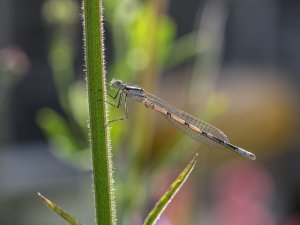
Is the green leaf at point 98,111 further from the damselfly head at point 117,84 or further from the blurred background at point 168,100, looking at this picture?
the blurred background at point 168,100

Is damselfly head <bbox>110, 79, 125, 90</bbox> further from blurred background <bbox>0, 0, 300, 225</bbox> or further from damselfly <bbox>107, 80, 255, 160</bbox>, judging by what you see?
blurred background <bbox>0, 0, 300, 225</bbox>

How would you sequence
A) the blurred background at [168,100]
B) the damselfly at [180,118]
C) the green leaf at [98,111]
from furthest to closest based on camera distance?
the blurred background at [168,100], the damselfly at [180,118], the green leaf at [98,111]

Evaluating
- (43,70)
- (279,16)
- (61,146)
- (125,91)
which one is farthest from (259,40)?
(125,91)

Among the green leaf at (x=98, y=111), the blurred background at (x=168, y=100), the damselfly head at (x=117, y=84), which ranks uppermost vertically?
the green leaf at (x=98, y=111)

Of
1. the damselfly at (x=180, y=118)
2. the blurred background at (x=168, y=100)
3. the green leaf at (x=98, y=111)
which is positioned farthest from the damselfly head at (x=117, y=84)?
the green leaf at (x=98, y=111)

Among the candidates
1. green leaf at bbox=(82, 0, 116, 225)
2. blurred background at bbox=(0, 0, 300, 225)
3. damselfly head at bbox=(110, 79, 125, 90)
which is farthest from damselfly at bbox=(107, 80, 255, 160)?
green leaf at bbox=(82, 0, 116, 225)

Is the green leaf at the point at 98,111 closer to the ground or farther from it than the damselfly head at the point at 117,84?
farther from it

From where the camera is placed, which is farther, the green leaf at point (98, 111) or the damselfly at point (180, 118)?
the damselfly at point (180, 118)

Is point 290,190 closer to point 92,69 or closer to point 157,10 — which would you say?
point 157,10
